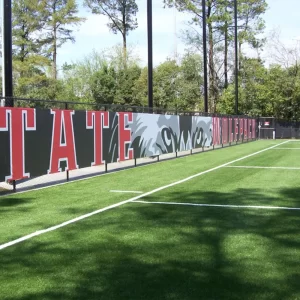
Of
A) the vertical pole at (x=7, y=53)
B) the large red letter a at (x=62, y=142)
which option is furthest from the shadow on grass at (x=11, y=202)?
the vertical pole at (x=7, y=53)

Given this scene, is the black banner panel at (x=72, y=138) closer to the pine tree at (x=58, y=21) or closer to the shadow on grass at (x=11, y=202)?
the shadow on grass at (x=11, y=202)

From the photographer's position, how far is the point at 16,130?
9.94 meters

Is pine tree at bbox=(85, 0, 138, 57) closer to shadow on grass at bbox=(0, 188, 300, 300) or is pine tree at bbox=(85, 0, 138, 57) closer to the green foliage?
the green foliage

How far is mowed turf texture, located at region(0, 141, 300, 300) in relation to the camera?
14.3ft

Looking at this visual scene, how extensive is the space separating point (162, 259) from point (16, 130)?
5.81 metres

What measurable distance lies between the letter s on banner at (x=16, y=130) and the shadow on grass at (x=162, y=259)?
3251 mm

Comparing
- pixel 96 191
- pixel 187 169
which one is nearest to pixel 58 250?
pixel 96 191

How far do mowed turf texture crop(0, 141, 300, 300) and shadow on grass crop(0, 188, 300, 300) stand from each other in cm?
1

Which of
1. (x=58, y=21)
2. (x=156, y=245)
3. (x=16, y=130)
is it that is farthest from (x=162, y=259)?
(x=58, y=21)

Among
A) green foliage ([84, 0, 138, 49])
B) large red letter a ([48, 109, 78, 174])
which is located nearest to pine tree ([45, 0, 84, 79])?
green foliage ([84, 0, 138, 49])

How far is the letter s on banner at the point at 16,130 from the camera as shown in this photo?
9.60m

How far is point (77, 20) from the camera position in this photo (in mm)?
47969

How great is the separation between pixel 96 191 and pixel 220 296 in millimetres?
6435

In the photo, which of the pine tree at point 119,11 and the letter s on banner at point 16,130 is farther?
the pine tree at point 119,11
